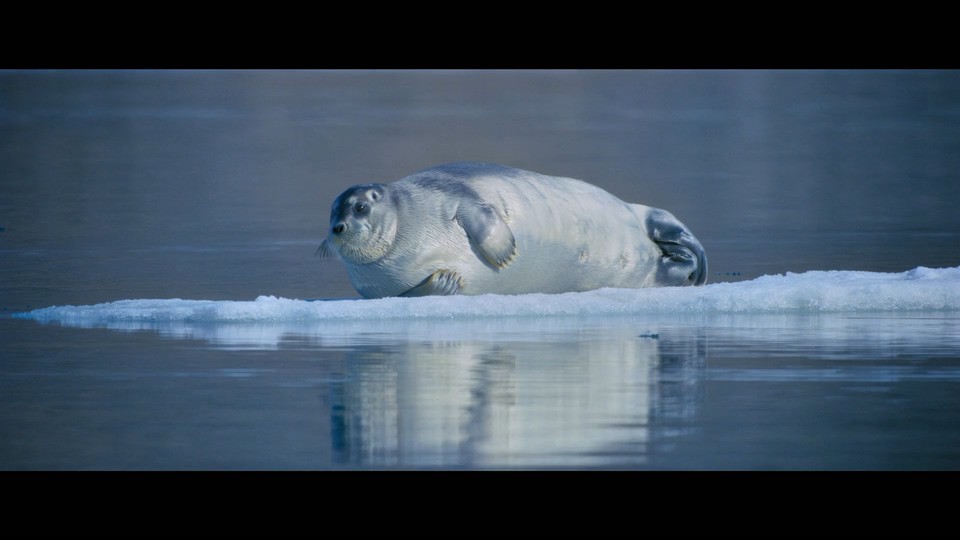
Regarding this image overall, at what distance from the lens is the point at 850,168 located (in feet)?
64.2

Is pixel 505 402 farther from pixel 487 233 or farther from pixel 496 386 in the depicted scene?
pixel 487 233

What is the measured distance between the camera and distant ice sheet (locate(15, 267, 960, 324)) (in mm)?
9914

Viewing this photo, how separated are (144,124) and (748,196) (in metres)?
10.6

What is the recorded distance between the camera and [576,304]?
1016 centimetres

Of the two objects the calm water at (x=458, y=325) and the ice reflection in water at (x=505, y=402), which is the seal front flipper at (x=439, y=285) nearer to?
the calm water at (x=458, y=325)

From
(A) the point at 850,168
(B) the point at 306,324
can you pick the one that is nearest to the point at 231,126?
(A) the point at 850,168

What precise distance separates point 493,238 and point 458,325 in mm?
1183

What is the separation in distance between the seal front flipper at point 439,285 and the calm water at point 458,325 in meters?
0.83

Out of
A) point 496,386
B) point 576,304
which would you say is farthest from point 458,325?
point 496,386

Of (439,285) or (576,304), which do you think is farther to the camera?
(439,285)

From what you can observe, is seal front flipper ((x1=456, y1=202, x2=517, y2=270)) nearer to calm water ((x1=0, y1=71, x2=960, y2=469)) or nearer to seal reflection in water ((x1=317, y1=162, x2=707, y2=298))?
seal reflection in water ((x1=317, y1=162, x2=707, y2=298))

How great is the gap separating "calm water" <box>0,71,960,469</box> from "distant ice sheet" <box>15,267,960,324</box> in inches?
5.0

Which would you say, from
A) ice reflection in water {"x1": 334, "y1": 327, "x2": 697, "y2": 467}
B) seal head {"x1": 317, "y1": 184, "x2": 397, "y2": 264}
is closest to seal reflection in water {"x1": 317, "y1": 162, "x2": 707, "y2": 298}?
seal head {"x1": 317, "y1": 184, "x2": 397, "y2": 264}

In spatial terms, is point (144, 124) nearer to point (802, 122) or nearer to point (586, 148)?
point (586, 148)
